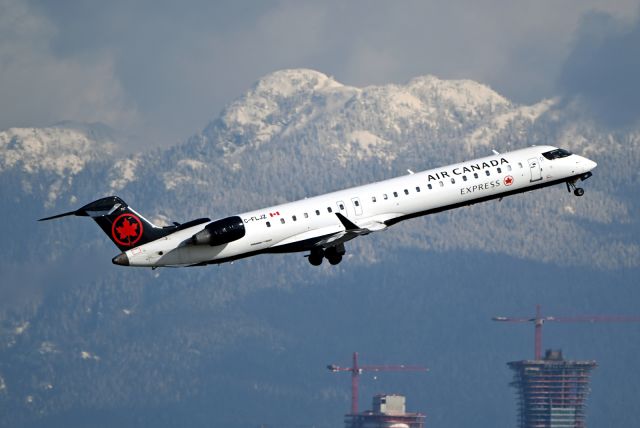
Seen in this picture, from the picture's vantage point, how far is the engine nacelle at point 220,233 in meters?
94.8

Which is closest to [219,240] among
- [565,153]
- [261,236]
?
[261,236]

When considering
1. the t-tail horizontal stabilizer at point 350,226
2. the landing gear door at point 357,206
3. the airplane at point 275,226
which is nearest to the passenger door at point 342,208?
the airplane at point 275,226

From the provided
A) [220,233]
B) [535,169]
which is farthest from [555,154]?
[220,233]

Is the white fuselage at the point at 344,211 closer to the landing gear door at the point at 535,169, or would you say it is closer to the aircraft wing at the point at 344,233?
the aircraft wing at the point at 344,233

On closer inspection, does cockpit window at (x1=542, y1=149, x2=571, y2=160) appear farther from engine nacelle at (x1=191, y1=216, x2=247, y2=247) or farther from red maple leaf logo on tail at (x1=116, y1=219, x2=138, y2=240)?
red maple leaf logo on tail at (x1=116, y1=219, x2=138, y2=240)

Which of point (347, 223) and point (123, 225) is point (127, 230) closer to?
point (123, 225)

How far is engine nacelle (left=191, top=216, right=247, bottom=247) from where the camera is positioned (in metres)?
94.8

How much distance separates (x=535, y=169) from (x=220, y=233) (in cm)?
2040

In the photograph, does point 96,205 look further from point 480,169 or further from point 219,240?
point 480,169

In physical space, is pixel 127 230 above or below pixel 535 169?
below

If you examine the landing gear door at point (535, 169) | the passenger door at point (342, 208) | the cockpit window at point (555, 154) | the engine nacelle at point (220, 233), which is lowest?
the engine nacelle at point (220, 233)

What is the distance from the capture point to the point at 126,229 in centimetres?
9644

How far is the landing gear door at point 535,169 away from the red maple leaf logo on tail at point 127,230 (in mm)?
24028

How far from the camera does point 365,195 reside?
9756cm
